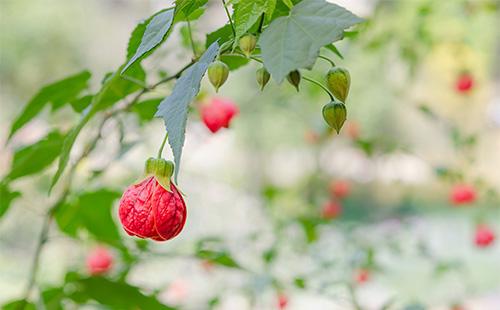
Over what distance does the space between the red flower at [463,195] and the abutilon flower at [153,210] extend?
1696mm

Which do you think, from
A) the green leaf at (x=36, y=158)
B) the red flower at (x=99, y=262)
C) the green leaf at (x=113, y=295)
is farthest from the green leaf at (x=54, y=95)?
the red flower at (x=99, y=262)

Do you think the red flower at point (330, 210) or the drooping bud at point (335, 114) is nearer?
the drooping bud at point (335, 114)

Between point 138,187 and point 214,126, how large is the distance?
0.79 feet

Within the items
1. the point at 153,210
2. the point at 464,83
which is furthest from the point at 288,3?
the point at 464,83

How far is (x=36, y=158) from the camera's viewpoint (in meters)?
0.77

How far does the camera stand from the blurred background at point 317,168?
1537 millimetres

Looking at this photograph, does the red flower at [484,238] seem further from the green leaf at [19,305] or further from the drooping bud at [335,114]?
the drooping bud at [335,114]

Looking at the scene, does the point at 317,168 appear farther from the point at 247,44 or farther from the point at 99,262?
the point at 247,44

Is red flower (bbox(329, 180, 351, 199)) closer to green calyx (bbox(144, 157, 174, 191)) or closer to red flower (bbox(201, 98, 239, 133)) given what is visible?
red flower (bbox(201, 98, 239, 133))

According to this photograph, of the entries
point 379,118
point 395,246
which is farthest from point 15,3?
point 395,246

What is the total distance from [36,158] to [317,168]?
158 centimetres

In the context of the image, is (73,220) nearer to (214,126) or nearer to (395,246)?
(214,126)

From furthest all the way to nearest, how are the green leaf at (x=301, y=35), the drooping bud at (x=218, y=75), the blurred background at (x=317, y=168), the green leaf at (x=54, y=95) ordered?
the blurred background at (x=317, y=168)
the green leaf at (x=54, y=95)
the drooping bud at (x=218, y=75)
the green leaf at (x=301, y=35)

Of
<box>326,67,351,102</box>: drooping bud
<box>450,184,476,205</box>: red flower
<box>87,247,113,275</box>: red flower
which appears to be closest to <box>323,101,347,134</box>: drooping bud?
<box>326,67,351,102</box>: drooping bud
